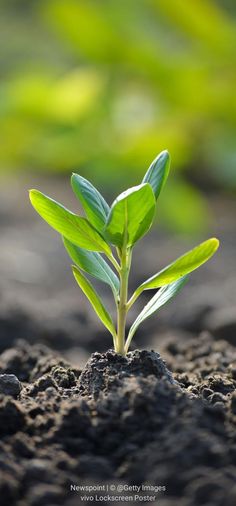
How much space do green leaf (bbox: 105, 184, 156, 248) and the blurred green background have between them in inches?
112

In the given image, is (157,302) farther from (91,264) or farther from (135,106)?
(135,106)

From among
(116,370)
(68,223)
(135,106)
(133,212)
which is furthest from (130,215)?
(135,106)

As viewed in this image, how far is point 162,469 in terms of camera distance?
958mm

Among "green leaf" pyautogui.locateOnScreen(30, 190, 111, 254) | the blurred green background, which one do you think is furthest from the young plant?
the blurred green background

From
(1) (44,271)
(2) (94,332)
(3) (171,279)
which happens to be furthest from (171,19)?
(3) (171,279)

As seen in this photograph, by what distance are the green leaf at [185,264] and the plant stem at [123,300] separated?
2 cm

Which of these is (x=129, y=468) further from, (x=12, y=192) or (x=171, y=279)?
(x=12, y=192)

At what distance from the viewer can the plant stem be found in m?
1.22

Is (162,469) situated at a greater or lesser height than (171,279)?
lesser

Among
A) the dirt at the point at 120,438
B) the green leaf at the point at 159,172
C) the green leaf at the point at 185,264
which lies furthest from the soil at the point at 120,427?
the green leaf at the point at 159,172

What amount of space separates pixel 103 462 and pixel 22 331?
1.37 m

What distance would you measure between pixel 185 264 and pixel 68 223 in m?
0.18

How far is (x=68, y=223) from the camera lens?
1.23 meters

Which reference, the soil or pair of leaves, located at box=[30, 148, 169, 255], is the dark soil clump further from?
pair of leaves, located at box=[30, 148, 169, 255]
